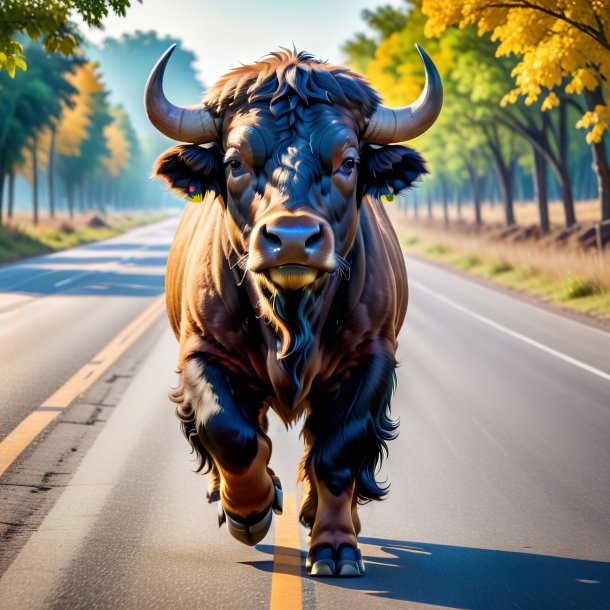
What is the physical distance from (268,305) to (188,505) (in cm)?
176

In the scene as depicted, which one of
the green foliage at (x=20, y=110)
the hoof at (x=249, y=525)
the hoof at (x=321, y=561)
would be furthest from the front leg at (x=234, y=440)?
the green foliage at (x=20, y=110)

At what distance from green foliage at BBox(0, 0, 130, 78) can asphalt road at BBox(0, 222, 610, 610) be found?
3541 millimetres

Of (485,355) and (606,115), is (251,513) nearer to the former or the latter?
(485,355)

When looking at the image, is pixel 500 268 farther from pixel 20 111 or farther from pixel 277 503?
pixel 20 111

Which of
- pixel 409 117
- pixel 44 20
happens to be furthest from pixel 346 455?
pixel 44 20

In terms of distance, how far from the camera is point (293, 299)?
4.83 m

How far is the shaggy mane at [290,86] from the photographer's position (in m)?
5.00

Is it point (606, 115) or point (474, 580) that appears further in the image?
point (606, 115)

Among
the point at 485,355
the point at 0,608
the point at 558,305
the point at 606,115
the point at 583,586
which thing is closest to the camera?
the point at 0,608

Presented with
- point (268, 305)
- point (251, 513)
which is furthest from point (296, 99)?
point (251, 513)

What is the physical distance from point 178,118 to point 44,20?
7779mm

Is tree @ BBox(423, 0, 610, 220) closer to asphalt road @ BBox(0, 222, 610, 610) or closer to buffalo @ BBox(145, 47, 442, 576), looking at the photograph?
asphalt road @ BBox(0, 222, 610, 610)

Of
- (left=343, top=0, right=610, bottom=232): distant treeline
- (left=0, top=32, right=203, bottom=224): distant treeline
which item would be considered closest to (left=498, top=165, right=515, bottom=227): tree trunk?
(left=343, top=0, right=610, bottom=232): distant treeline

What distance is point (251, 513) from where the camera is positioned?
520 cm
